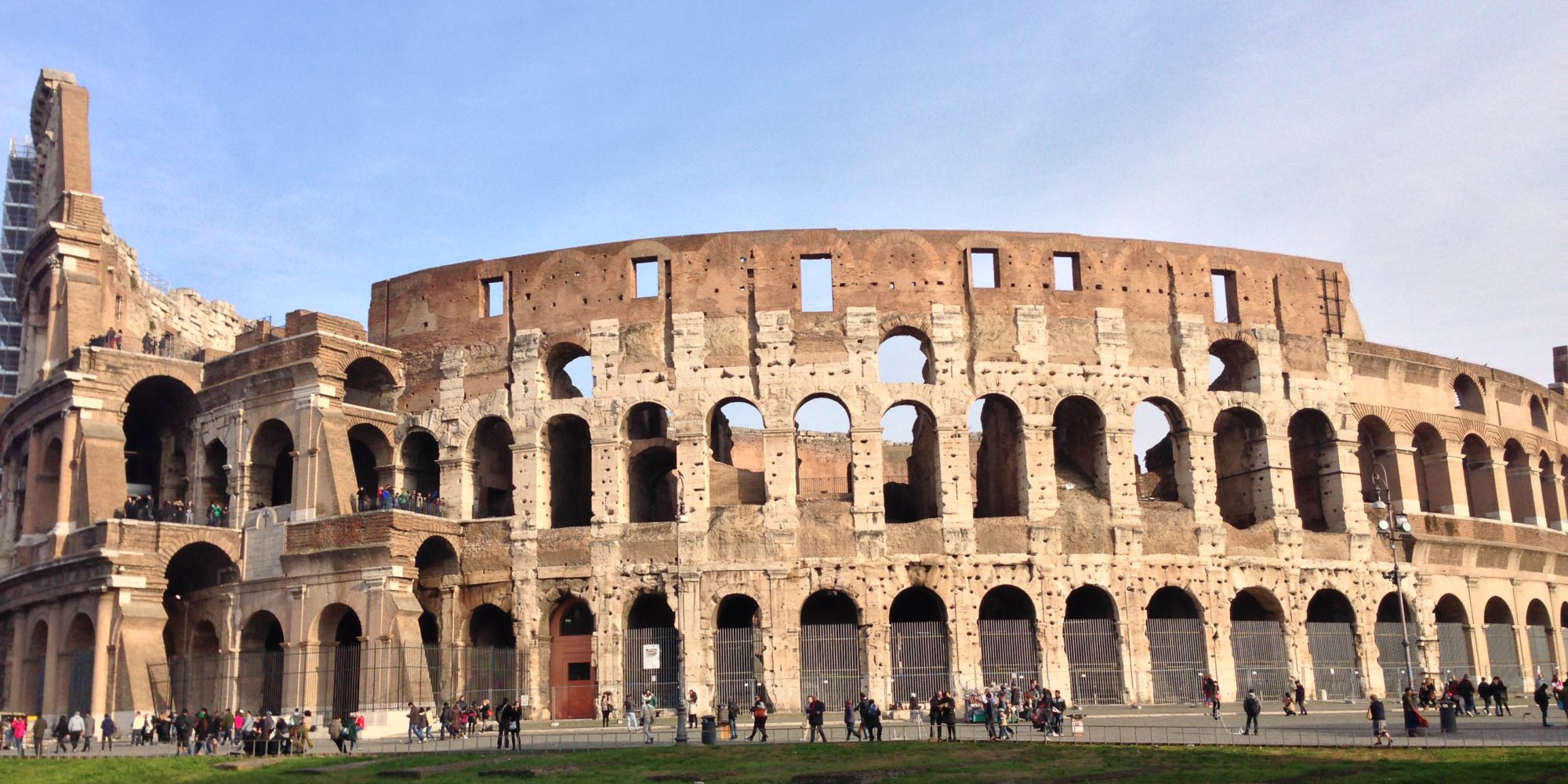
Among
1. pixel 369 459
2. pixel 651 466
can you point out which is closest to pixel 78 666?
pixel 369 459

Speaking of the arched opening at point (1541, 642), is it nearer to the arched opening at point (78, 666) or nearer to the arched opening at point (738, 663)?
the arched opening at point (738, 663)

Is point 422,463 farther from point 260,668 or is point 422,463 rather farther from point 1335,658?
point 1335,658

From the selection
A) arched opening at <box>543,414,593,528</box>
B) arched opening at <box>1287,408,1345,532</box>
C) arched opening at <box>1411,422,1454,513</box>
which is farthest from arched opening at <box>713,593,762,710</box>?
arched opening at <box>1411,422,1454,513</box>

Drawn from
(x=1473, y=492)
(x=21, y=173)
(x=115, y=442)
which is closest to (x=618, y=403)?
(x=115, y=442)

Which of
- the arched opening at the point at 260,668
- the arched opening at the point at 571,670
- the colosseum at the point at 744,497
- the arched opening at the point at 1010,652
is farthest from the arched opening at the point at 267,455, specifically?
the arched opening at the point at 1010,652

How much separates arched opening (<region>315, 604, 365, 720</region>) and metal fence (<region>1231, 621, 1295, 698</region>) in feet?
61.8

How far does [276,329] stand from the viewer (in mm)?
34406

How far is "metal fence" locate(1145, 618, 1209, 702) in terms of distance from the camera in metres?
30.4

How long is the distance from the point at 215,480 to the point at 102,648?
5.70 meters

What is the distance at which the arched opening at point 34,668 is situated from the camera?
3262 centimetres

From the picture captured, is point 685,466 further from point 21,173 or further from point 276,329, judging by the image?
point 21,173

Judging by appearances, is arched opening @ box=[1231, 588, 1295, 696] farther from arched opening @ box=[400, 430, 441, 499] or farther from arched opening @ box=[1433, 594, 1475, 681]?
arched opening @ box=[400, 430, 441, 499]

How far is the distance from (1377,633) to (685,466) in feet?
53.6

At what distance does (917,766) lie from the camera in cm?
1825
